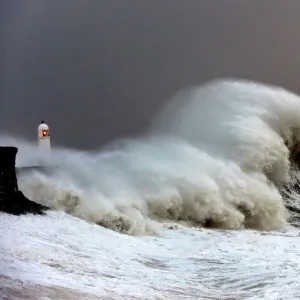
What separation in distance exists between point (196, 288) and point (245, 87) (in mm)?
12277

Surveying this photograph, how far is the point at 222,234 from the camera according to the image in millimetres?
8539

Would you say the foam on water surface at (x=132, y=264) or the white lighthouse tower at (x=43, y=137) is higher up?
the white lighthouse tower at (x=43, y=137)

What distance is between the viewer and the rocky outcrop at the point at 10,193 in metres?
6.99

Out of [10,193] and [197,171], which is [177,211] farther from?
[10,193]

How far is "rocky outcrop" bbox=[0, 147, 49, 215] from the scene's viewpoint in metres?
6.99

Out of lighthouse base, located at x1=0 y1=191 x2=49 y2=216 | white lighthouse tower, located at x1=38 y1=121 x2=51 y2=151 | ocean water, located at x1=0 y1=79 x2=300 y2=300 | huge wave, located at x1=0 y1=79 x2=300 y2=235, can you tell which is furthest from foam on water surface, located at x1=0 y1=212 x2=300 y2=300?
white lighthouse tower, located at x1=38 y1=121 x2=51 y2=151

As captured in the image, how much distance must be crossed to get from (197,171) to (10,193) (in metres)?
5.24

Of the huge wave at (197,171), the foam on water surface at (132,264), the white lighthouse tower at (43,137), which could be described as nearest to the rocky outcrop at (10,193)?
the foam on water surface at (132,264)

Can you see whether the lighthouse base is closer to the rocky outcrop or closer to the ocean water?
the rocky outcrop

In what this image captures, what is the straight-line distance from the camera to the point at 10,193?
284 inches

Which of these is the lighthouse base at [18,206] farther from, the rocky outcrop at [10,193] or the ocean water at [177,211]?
the ocean water at [177,211]

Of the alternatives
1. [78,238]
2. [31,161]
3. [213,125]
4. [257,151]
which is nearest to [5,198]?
[78,238]

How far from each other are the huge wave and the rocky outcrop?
129 centimetres

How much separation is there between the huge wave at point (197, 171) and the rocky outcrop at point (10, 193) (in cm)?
129
